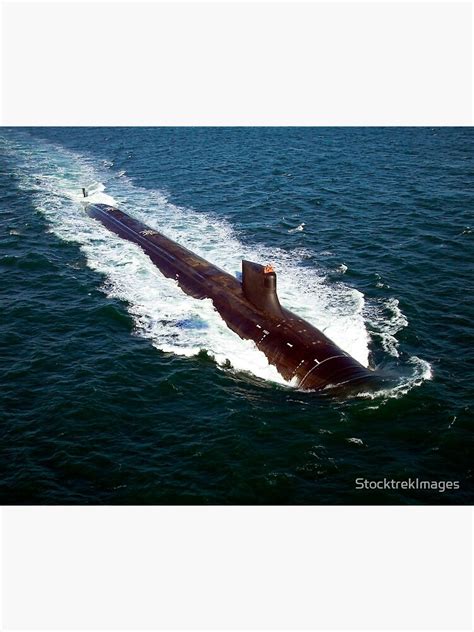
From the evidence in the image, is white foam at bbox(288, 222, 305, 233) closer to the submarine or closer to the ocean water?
the ocean water

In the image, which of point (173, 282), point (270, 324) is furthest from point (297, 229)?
point (270, 324)

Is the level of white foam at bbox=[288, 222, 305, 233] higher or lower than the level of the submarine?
higher

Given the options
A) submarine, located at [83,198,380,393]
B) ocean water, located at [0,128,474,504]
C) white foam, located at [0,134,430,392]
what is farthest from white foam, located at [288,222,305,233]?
submarine, located at [83,198,380,393]

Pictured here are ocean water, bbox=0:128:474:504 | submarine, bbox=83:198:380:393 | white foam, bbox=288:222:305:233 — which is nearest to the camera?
ocean water, bbox=0:128:474:504

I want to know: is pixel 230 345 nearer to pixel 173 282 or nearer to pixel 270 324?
pixel 270 324

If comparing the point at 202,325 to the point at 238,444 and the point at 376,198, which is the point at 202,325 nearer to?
the point at 238,444

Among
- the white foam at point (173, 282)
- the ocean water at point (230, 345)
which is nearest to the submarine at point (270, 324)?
the white foam at point (173, 282)
